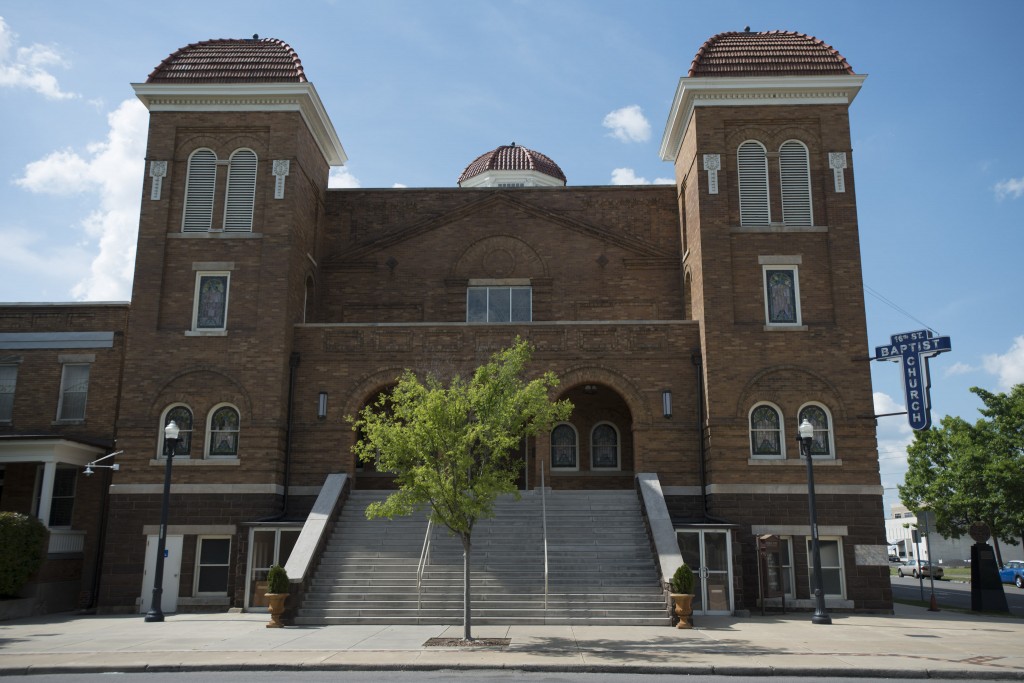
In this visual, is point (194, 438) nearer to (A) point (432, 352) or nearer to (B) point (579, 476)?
(A) point (432, 352)

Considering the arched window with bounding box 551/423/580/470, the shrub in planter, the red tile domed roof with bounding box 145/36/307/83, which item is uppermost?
the red tile domed roof with bounding box 145/36/307/83

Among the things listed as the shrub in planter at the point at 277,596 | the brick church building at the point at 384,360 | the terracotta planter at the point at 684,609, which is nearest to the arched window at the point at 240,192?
the brick church building at the point at 384,360

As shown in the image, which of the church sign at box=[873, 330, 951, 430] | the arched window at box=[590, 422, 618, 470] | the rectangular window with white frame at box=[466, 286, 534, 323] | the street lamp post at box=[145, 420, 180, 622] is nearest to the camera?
the street lamp post at box=[145, 420, 180, 622]

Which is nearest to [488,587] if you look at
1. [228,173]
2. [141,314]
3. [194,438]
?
[194,438]

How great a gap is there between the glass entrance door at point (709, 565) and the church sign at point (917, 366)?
5863mm

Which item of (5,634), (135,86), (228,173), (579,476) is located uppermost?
(135,86)

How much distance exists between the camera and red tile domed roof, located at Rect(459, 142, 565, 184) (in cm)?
3341

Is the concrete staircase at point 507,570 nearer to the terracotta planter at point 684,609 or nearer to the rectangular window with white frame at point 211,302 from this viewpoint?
the terracotta planter at point 684,609

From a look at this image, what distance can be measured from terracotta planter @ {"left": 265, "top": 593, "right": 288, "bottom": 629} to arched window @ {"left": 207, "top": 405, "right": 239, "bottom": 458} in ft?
20.3

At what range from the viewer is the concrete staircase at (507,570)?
17469 millimetres

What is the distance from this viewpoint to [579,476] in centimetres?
2495

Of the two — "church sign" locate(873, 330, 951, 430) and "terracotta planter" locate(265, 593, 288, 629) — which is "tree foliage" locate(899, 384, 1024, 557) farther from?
"terracotta planter" locate(265, 593, 288, 629)

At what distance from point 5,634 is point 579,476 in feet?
47.6

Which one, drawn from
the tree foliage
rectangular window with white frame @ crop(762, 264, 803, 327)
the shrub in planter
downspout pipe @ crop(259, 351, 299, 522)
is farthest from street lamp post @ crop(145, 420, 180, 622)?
the tree foliage
